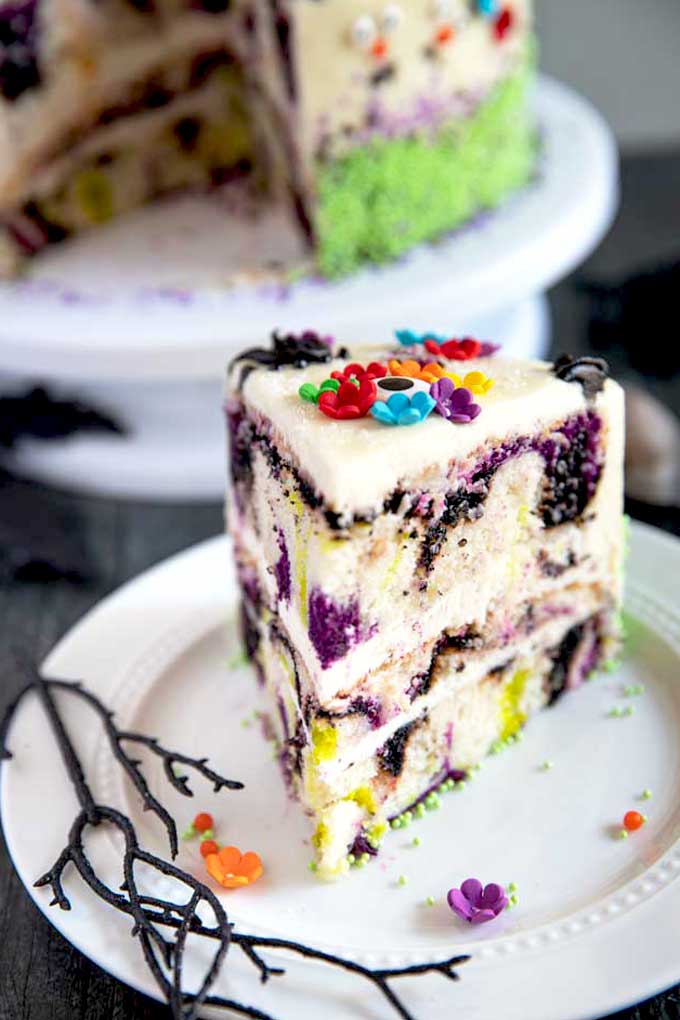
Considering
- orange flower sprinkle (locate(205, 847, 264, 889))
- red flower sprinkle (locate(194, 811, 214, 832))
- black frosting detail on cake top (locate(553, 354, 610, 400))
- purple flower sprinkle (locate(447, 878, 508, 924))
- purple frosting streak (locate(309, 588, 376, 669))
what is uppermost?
black frosting detail on cake top (locate(553, 354, 610, 400))

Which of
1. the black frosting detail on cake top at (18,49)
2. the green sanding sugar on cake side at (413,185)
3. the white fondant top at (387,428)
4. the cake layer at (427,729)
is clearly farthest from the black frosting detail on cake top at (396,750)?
the black frosting detail on cake top at (18,49)

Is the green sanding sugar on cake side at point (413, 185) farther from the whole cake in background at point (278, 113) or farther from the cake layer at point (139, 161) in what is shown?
the cake layer at point (139, 161)

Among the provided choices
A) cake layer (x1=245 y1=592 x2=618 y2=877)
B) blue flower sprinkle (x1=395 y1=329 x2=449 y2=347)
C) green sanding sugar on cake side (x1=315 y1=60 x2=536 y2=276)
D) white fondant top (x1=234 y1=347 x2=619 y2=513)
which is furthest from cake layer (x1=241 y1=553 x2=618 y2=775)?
green sanding sugar on cake side (x1=315 y1=60 x2=536 y2=276)

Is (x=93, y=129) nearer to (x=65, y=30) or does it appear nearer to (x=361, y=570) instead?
(x=65, y=30)

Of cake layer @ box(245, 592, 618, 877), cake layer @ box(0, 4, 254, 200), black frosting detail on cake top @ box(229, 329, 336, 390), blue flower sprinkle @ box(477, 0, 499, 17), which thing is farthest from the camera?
cake layer @ box(0, 4, 254, 200)

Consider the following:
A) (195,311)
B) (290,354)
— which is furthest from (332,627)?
(195,311)

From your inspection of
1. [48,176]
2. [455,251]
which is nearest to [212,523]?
[455,251]

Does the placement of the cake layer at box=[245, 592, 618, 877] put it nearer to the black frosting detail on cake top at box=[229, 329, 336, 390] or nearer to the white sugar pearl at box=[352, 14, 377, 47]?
the black frosting detail on cake top at box=[229, 329, 336, 390]

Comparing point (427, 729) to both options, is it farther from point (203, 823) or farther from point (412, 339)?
point (412, 339)
